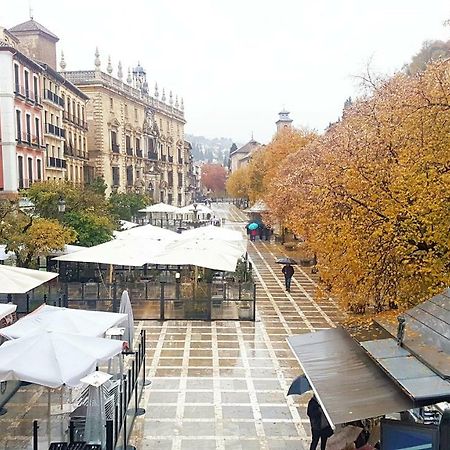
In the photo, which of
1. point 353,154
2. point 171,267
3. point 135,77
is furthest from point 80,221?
point 135,77

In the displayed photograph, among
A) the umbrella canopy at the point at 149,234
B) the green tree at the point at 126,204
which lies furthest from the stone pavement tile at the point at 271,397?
the green tree at the point at 126,204

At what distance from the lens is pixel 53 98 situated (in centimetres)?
4056

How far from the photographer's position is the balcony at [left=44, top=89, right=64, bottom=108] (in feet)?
128

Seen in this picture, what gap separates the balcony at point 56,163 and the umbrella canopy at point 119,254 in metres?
21.8

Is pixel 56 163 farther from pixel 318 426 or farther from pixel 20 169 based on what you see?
pixel 318 426

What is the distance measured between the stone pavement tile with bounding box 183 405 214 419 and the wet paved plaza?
0.07 feet

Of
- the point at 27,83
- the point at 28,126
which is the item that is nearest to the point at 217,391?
the point at 28,126

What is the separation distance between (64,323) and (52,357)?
7.21ft

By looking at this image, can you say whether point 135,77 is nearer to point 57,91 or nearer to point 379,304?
point 57,91

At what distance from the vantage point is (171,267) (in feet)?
81.2

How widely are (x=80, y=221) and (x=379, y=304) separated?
594 inches

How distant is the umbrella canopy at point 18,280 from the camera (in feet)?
44.1

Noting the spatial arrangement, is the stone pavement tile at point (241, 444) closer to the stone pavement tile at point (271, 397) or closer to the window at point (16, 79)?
the stone pavement tile at point (271, 397)

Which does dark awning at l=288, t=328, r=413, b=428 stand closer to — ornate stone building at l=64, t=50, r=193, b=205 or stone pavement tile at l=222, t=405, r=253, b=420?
stone pavement tile at l=222, t=405, r=253, b=420
